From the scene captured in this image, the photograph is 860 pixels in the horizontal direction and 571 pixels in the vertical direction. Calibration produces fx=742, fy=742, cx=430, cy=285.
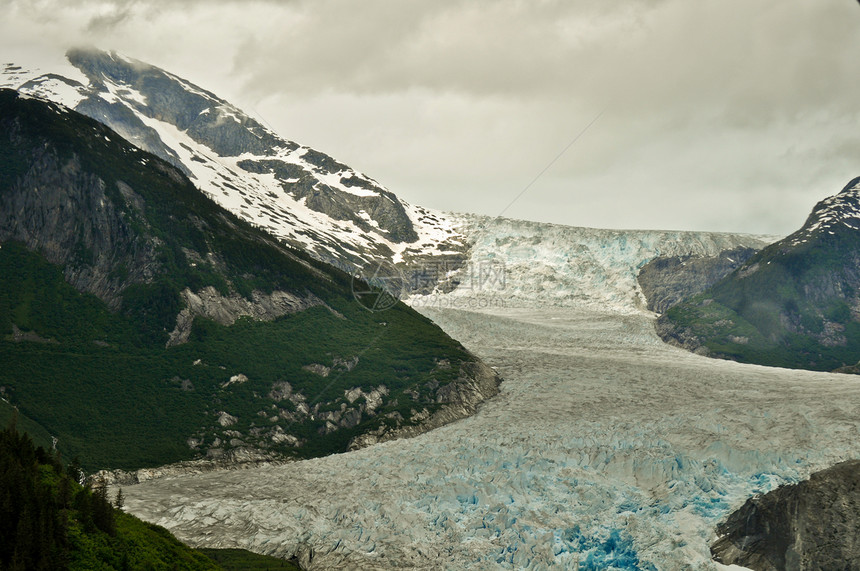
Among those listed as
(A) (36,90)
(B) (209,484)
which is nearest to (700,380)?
(B) (209,484)

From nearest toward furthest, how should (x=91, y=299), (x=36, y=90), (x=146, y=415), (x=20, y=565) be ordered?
1. (x=20, y=565)
2. (x=146, y=415)
3. (x=91, y=299)
4. (x=36, y=90)

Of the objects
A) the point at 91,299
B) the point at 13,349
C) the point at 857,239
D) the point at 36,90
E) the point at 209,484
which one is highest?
the point at 36,90

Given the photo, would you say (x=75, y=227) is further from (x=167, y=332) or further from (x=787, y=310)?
(x=787, y=310)

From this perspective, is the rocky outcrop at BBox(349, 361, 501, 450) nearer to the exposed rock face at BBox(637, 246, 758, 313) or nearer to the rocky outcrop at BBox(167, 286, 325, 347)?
the rocky outcrop at BBox(167, 286, 325, 347)

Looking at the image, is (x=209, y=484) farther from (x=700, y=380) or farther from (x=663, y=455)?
(x=700, y=380)

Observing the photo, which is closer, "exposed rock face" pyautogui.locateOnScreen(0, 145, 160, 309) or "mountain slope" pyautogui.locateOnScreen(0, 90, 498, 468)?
"mountain slope" pyautogui.locateOnScreen(0, 90, 498, 468)

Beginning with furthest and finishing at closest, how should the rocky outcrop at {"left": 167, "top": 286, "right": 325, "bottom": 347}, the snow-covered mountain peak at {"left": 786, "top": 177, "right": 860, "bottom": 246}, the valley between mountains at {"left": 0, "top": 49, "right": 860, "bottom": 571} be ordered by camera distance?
the snow-covered mountain peak at {"left": 786, "top": 177, "right": 860, "bottom": 246} → the rocky outcrop at {"left": 167, "top": 286, "right": 325, "bottom": 347} → the valley between mountains at {"left": 0, "top": 49, "right": 860, "bottom": 571}

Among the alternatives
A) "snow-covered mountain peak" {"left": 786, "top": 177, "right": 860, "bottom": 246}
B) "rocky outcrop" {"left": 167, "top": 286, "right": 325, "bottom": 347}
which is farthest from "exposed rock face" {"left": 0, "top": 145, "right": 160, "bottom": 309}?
"snow-covered mountain peak" {"left": 786, "top": 177, "right": 860, "bottom": 246}
